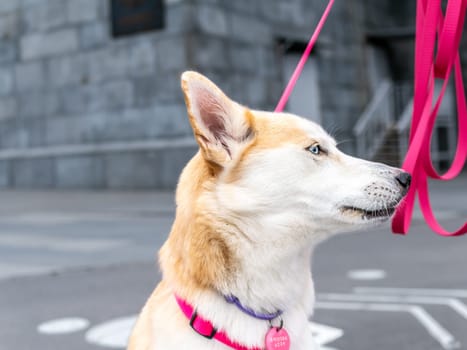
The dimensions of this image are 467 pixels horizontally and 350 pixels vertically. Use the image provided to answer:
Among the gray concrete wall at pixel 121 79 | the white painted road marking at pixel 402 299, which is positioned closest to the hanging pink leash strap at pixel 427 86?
the white painted road marking at pixel 402 299

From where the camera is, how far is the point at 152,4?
633 inches

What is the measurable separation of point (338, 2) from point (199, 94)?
19.2m

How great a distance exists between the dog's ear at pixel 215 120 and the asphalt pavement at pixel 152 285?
207cm

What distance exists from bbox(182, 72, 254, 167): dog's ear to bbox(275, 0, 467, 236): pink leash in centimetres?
54

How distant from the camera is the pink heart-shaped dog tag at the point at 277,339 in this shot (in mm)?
2393

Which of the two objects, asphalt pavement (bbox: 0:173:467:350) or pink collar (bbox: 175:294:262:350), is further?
asphalt pavement (bbox: 0:173:467:350)

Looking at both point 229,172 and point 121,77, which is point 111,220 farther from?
point 229,172

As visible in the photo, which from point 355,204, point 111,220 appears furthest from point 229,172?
point 111,220

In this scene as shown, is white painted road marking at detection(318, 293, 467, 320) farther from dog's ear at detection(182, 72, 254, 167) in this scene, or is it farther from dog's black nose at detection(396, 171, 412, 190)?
dog's ear at detection(182, 72, 254, 167)

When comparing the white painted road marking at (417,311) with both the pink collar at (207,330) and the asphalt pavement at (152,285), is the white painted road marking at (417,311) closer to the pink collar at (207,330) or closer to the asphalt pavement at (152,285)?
the asphalt pavement at (152,285)

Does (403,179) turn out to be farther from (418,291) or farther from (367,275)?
(367,275)

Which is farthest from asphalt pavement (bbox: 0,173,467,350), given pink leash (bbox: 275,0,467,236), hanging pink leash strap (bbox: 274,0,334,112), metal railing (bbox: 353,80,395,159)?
metal railing (bbox: 353,80,395,159)

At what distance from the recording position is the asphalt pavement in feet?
14.6

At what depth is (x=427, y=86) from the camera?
350cm
